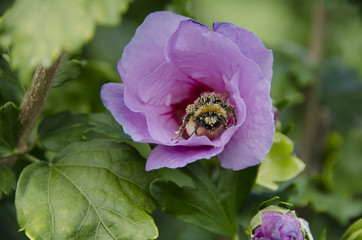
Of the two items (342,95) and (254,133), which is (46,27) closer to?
(254,133)

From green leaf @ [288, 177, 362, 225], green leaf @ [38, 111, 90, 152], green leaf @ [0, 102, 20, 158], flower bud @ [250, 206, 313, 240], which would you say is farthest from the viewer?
green leaf @ [288, 177, 362, 225]

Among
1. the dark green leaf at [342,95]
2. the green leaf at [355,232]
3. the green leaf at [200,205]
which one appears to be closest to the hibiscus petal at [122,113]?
the green leaf at [200,205]

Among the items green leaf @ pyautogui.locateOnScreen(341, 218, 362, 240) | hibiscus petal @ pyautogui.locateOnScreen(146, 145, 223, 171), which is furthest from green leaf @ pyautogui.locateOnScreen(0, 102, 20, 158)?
green leaf @ pyautogui.locateOnScreen(341, 218, 362, 240)

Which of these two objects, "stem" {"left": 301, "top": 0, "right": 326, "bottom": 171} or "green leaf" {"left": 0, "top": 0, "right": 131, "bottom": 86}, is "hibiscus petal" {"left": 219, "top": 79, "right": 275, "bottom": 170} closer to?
"green leaf" {"left": 0, "top": 0, "right": 131, "bottom": 86}

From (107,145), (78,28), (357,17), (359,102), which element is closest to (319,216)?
(359,102)

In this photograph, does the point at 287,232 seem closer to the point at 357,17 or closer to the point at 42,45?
the point at 42,45

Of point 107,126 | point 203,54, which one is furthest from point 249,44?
point 107,126
